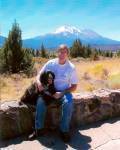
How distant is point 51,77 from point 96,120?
1.35 metres

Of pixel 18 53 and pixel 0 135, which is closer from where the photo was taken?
pixel 0 135

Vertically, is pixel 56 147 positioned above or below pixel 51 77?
below

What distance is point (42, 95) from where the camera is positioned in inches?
198

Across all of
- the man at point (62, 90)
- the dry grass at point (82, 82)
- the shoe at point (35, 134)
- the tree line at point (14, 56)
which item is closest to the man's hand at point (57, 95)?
the man at point (62, 90)

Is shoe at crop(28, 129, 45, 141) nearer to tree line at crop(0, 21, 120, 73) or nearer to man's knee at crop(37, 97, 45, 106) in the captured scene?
man's knee at crop(37, 97, 45, 106)

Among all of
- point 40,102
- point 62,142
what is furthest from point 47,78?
point 62,142

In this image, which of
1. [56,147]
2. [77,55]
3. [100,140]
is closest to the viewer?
[56,147]

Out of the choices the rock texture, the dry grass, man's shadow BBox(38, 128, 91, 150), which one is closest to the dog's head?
the rock texture

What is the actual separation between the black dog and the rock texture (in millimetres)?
112

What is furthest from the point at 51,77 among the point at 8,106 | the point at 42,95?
the point at 8,106

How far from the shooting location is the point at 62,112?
5.06 m

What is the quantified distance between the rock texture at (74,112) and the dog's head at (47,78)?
41 centimetres

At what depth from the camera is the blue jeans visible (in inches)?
194

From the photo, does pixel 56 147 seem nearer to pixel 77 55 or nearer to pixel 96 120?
pixel 96 120
